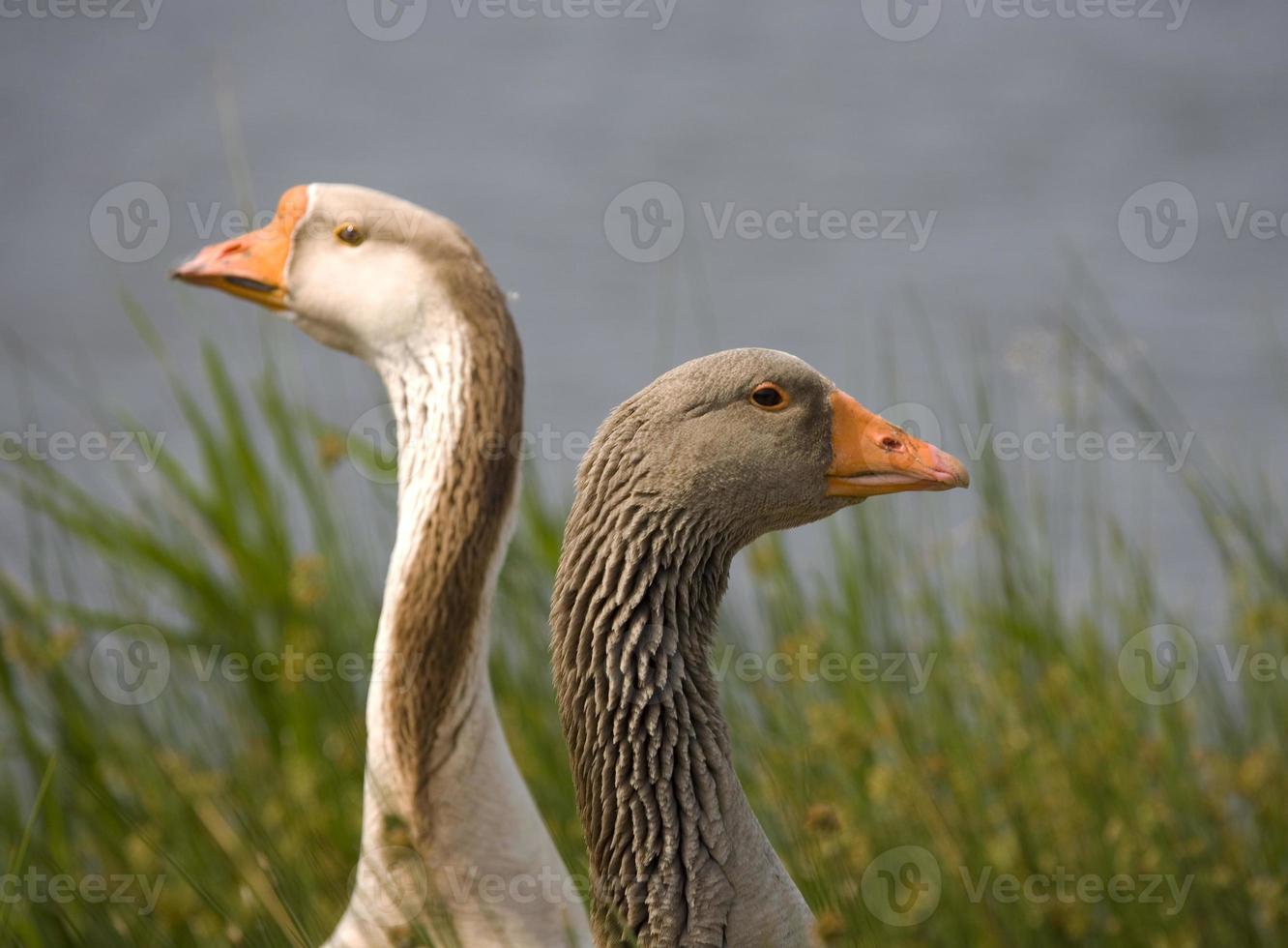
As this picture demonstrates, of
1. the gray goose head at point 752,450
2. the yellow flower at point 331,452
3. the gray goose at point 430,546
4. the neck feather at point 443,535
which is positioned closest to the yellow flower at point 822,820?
the gray goose head at point 752,450

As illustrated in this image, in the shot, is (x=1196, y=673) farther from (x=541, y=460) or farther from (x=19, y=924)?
(x=19, y=924)

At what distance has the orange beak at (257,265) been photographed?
16.1 ft

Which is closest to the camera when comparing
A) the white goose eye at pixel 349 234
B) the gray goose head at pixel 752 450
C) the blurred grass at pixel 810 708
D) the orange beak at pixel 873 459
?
the gray goose head at pixel 752 450

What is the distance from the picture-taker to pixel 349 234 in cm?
486

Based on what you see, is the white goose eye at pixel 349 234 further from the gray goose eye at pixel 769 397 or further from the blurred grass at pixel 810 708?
the gray goose eye at pixel 769 397

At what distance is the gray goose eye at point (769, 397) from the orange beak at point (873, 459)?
16cm

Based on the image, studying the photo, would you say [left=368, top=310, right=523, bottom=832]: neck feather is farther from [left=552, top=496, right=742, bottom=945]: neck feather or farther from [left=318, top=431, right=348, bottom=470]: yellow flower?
[left=318, top=431, right=348, bottom=470]: yellow flower

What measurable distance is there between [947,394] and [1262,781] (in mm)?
2130

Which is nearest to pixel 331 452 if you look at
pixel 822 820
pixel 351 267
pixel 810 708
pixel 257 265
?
pixel 257 265

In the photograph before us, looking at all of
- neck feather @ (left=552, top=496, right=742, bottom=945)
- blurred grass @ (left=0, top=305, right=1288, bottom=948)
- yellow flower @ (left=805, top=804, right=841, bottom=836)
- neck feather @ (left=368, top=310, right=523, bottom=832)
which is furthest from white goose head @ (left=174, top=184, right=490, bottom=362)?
yellow flower @ (left=805, top=804, right=841, bottom=836)

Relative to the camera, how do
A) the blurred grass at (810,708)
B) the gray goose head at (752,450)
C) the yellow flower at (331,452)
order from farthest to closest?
the yellow flower at (331,452) → the blurred grass at (810,708) → the gray goose head at (752,450)

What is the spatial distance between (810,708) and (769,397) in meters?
2.66

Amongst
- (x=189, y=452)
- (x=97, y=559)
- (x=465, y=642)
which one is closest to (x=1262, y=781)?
(x=465, y=642)

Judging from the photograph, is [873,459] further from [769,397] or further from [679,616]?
[679,616]
